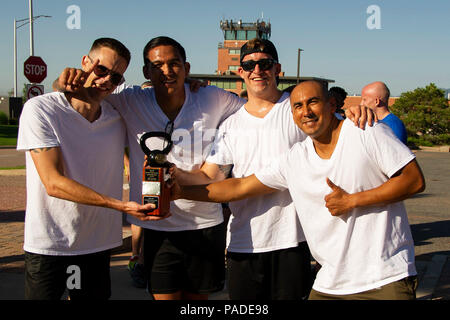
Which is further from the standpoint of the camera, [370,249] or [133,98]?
[133,98]

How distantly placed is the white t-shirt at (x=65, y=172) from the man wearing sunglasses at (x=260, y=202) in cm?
55

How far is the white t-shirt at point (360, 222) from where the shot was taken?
2604mm

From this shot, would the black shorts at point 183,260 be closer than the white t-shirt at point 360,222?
No

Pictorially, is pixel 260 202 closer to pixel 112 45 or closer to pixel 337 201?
pixel 337 201

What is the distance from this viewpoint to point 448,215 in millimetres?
9781

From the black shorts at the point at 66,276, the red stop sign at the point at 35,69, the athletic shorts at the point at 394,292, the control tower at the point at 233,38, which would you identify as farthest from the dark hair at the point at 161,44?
the control tower at the point at 233,38

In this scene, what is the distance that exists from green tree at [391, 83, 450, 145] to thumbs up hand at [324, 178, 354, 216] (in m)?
34.2

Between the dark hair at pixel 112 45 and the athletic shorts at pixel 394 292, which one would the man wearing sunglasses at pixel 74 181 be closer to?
the dark hair at pixel 112 45

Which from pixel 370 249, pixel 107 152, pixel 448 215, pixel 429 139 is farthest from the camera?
pixel 429 139

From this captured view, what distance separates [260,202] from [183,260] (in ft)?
2.33

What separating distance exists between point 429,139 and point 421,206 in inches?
1016
